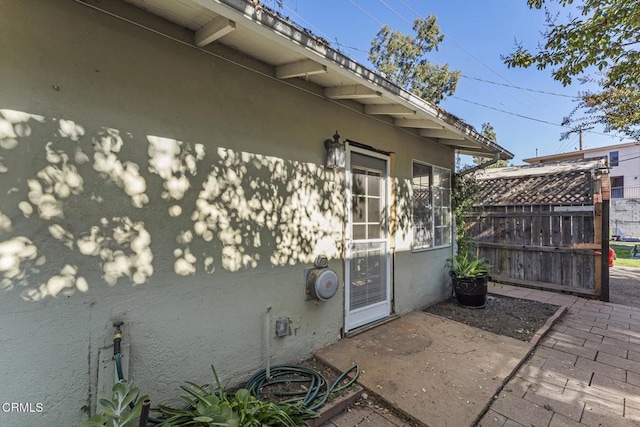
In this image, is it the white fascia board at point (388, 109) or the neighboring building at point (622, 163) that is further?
the neighboring building at point (622, 163)

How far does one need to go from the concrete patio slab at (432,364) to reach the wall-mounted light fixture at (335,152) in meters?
2.26

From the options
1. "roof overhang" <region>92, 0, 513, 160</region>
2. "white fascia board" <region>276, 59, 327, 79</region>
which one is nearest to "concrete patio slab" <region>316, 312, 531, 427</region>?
"roof overhang" <region>92, 0, 513, 160</region>

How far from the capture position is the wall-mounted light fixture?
11.8 ft

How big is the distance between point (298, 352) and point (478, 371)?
6.34ft

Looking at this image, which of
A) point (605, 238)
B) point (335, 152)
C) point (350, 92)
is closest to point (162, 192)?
point (335, 152)

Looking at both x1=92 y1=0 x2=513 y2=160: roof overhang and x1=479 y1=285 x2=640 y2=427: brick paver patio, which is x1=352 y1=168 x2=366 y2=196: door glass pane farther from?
x1=479 y1=285 x2=640 y2=427: brick paver patio

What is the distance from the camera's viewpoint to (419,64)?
1378 centimetres

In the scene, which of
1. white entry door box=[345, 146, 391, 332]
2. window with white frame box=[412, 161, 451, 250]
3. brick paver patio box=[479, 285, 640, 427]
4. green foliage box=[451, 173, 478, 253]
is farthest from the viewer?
green foliage box=[451, 173, 478, 253]

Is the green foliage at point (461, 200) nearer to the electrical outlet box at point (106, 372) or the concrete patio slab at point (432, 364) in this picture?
the concrete patio slab at point (432, 364)

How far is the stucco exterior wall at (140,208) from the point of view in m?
1.83

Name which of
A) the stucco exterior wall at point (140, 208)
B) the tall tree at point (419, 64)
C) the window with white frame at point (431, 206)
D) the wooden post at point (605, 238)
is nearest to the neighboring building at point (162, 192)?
the stucco exterior wall at point (140, 208)

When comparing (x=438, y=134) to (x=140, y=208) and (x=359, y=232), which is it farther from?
(x=140, y=208)

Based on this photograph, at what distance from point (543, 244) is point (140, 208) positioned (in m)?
8.13

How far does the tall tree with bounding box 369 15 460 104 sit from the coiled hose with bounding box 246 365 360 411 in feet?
44.7
